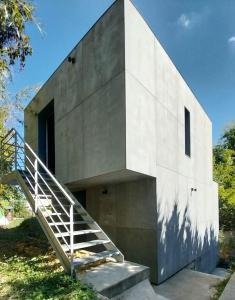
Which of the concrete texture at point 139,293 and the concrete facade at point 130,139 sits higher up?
the concrete facade at point 130,139

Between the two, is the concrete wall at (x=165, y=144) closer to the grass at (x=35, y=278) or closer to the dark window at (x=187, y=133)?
the dark window at (x=187, y=133)

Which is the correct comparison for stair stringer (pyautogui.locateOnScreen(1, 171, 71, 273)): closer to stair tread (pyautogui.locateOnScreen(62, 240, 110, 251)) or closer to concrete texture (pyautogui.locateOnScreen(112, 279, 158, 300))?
stair tread (pyautogui.locateOnScreen(62, 240, 110, 251))

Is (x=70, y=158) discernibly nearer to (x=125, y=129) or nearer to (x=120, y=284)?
(x=125, y=129)

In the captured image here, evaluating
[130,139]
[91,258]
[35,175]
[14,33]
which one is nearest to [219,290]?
[91,258]

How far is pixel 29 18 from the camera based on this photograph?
624cm

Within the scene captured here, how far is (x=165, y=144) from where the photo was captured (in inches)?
280

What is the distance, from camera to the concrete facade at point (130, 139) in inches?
225

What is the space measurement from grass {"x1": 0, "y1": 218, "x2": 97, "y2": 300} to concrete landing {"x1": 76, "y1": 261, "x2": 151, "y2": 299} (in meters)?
0.24

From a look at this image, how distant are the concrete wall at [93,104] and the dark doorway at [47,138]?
176 centimetres

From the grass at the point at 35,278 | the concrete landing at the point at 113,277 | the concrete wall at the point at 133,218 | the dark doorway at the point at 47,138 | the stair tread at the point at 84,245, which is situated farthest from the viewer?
the dark doorway at the point at 47,138

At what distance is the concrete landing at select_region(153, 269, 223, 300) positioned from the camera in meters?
5.98

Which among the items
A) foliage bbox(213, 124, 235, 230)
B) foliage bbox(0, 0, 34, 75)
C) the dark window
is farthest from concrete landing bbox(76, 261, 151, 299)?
foliage bbox(213, 124, 235, 230)

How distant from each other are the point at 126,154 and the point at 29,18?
12.3 feet

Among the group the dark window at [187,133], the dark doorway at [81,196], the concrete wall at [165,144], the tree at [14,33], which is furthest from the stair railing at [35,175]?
the dark window at [187,133]
